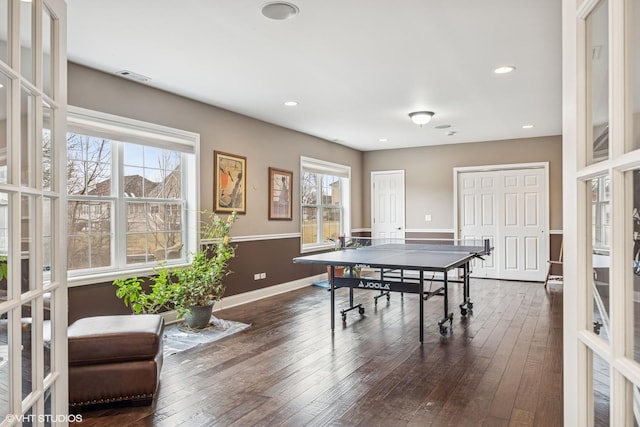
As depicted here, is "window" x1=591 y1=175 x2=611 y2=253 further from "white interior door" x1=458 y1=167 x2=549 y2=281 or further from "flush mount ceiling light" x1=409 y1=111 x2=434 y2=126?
"white interior door" x1=458 y1=167 x2=549 y2=281

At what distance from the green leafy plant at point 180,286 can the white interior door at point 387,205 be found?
4.29 metres

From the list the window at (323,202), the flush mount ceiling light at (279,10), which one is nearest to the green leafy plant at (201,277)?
the window at (323,202)

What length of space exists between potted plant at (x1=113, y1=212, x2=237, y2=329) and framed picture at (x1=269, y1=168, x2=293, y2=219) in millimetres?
1488

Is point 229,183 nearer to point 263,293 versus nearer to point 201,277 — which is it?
point 201,277

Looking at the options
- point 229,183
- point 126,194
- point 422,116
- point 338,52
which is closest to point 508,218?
point 422,116

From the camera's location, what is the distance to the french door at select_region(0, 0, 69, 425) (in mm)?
1081

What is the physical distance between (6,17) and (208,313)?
135 inches

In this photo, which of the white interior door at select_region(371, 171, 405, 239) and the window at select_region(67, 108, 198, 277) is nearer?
the window at select_region(67, 108, 198, 277)

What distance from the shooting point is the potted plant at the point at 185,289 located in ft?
12.7

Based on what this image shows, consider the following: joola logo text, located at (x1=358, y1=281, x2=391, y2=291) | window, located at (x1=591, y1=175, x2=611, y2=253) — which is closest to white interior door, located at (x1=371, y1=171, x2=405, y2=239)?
joola logo text, located at (x1=358, y1=281, x2=391, y2=291)

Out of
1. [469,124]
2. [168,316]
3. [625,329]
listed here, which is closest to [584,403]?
[625,329]

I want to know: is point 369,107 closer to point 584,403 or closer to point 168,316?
point 168,316

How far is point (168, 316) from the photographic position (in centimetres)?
434

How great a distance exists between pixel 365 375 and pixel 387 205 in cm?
559
